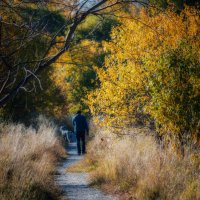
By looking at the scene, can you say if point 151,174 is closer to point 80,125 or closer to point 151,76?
point 151,76

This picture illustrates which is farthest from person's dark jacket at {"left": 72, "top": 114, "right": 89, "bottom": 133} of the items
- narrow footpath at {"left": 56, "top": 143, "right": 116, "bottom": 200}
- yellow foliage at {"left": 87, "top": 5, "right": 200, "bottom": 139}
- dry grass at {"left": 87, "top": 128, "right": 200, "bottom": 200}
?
dry grass at {"left": 87, "top": 128, "right": 200, "bottom": 200}

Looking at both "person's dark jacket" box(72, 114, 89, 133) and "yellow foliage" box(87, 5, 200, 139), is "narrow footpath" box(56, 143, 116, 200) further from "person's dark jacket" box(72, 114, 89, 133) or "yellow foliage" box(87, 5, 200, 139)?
"person's dark jacket" box(72, 114, 89, 133)

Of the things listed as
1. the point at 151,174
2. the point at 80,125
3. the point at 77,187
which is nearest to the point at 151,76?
the point at 151,174

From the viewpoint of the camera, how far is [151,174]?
8484 mm

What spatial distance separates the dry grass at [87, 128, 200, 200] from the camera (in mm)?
7723

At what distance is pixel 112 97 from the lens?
1334cm

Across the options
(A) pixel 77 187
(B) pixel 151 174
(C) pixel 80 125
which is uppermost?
(C) pixel 80 125

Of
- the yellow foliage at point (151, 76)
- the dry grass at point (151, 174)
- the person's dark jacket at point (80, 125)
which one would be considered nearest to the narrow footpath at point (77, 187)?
the dry grass at point (151, 174)

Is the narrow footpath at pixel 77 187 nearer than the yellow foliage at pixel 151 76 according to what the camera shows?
Yes

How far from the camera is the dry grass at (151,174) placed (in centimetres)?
772

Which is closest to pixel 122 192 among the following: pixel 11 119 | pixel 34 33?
pixel 34 33

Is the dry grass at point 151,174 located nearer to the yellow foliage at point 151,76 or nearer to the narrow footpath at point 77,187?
the narrow footpath at point 77,187

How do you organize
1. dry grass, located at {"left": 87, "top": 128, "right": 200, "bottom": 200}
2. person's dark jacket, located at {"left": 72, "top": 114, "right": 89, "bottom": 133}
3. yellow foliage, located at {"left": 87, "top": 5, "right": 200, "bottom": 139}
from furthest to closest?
person's dark jacket, located at {"left": 72, "top": 114, "right": 89, "bottom": 133}
yellow foliage, located at {"left": 87, "top": 5, "right": 200, "bottom": 139}
dry grass, located at {"left": 87, "top": 128, "right": 200, "bottom": 200}

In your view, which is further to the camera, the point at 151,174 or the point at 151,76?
the point at 151,76
